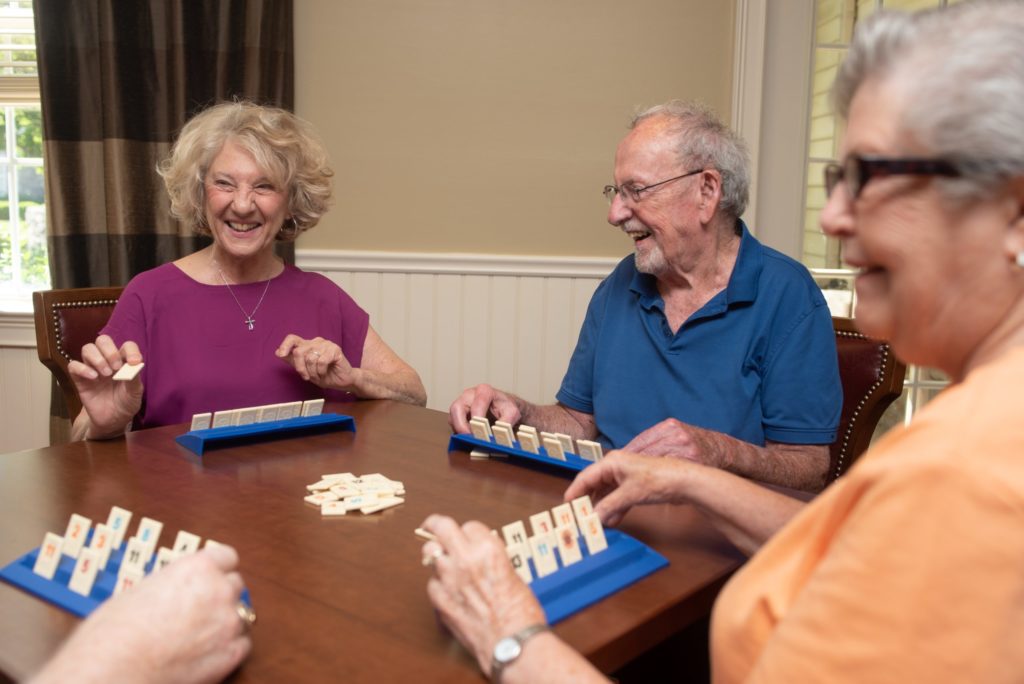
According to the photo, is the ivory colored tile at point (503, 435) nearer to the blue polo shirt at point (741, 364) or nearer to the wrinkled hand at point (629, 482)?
the wrinkled hand at point (629, 482)

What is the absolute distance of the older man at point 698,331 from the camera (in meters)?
1.94

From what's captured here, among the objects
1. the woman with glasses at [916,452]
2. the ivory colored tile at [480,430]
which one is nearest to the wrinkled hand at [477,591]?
the woman with glasses at [916,452]

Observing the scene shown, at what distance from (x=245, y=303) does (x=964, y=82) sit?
180cm

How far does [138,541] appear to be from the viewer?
1.03 m

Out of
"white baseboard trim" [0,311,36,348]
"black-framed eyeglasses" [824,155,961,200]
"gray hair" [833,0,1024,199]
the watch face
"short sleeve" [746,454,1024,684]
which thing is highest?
"gray hair" [833,0,1024,199]

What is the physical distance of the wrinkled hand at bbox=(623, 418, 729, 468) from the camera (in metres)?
1.59

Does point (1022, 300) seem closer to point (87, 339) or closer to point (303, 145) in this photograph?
point (303, 145)

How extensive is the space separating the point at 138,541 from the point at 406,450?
0.68 metres

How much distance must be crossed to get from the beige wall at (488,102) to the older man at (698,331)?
1.27 meters

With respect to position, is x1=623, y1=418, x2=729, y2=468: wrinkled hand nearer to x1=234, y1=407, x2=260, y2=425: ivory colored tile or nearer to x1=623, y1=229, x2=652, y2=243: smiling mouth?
x1=623, y1=229, x2=652, y2=243: smiling mouth

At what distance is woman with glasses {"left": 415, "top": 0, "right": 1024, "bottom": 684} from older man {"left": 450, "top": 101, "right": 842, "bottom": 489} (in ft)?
3.20

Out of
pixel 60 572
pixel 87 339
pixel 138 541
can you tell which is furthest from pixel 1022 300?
pixel 87 339

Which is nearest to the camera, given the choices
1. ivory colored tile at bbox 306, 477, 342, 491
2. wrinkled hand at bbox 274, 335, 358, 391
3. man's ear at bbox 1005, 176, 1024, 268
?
man's ear at bbox 1005, 176, 1024, 268

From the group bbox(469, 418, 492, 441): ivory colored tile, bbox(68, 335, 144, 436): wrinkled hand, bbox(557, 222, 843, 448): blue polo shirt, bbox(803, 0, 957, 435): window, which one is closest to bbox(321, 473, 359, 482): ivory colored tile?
bbox(469, 418, 492, 441): ivory colored tile
